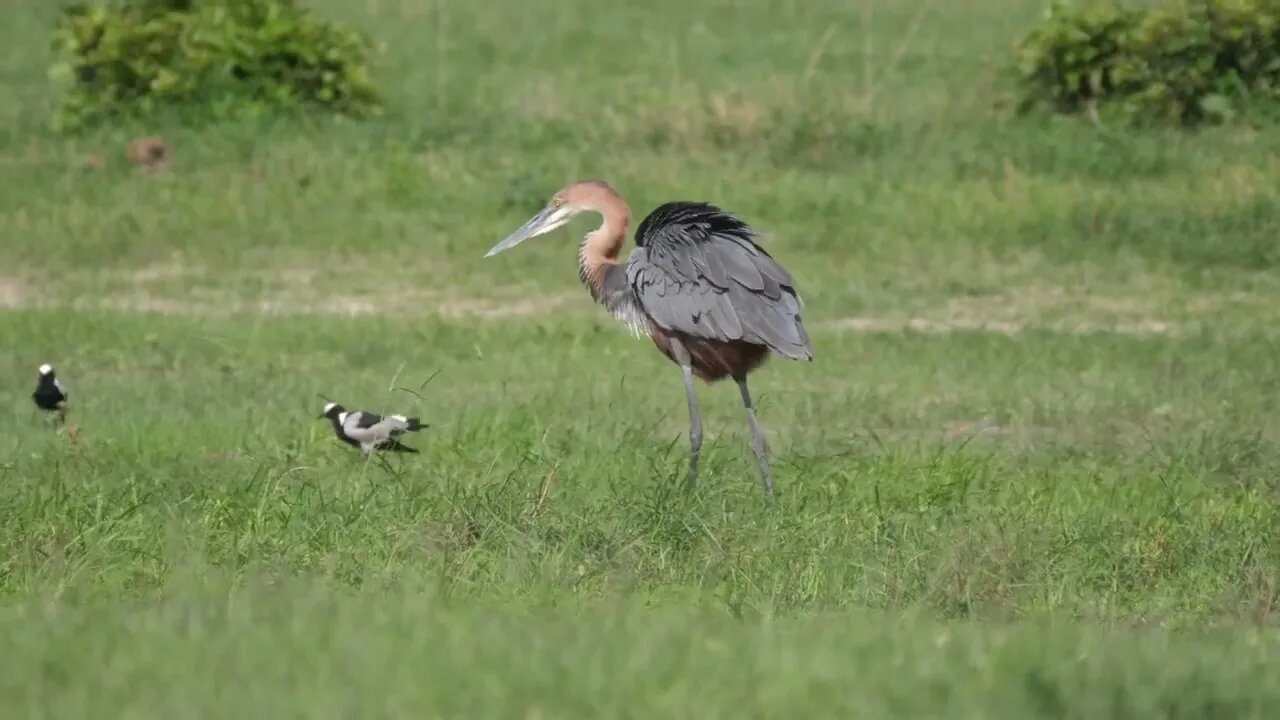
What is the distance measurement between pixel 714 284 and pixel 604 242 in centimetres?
75

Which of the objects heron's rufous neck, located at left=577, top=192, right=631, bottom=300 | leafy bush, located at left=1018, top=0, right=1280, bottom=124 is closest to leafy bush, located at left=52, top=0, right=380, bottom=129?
leafy bush, located at left=1018, top=0, right=1280, bottom=124

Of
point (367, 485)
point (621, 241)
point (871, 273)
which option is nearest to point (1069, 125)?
point (871, 273)

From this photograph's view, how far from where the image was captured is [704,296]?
8125 millimetres

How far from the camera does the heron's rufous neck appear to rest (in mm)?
8648

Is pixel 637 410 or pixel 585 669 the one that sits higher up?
pixel 585 669

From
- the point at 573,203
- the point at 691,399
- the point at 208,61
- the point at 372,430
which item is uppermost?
the point at 573,203

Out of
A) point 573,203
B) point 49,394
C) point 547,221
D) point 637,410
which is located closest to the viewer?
point 573,203

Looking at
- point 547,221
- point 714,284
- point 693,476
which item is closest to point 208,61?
point 547,221

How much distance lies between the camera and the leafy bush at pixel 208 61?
16.0m

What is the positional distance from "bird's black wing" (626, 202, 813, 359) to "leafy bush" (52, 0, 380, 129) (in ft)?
27.1

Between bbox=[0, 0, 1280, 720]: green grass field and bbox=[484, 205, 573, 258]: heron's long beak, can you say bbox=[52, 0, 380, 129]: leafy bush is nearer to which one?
bbox=[0, 0, 1280, 720]: green grass field

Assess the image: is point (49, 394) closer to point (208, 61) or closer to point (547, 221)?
point (547, 221)

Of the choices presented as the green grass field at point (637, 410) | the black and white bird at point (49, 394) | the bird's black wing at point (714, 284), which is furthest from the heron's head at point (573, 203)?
the black and white bird at point (49, 394)

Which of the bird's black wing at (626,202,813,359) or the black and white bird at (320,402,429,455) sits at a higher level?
the bird's black wing at (626,202,813,359)
